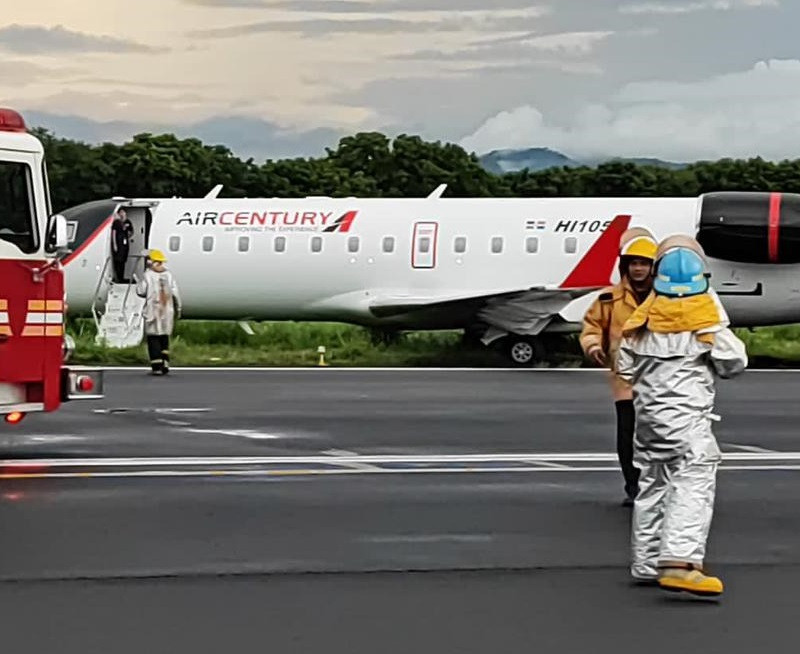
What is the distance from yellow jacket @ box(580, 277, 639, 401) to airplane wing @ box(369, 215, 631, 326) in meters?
15.7

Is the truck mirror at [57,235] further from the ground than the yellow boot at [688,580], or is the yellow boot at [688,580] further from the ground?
the truck mirror at [57,235]

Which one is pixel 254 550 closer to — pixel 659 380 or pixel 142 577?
pixel 142 577

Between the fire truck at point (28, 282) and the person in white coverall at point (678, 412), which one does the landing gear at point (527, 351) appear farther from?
the person in white coverall at point (678, 412)

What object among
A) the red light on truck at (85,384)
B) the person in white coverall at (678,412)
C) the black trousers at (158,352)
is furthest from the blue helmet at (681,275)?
the black trousers at (158,352)

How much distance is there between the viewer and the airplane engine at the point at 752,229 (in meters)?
27.3

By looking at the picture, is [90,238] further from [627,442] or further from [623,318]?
[623,318]

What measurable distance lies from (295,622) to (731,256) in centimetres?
2077

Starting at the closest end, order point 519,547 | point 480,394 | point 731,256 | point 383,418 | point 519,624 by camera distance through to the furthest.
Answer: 1. point 519,624
2. point 519,547
3. point 383,418
4. point 480,394
5. point 731,256

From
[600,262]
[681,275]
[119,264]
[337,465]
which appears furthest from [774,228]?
[681,275]

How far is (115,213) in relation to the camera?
97.1ft

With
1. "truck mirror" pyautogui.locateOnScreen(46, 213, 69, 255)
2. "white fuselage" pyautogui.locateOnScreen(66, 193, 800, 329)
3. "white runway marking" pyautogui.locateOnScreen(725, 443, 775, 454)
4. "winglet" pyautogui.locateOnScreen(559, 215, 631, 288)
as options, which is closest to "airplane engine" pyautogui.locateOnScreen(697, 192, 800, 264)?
"white fuselage" pyautogui.locateOnScreen(66, 193, 800, 329)

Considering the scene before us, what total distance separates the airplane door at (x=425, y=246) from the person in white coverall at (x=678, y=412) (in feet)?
66.5

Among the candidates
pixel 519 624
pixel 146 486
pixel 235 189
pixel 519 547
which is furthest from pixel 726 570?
pixel 235 189

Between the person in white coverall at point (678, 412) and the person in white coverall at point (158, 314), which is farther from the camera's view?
the person in white coverall at point (158, 314)
